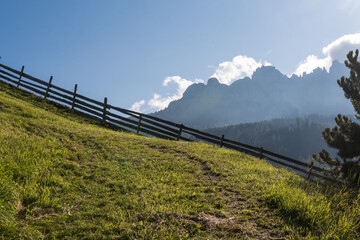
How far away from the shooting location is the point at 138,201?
541 cm

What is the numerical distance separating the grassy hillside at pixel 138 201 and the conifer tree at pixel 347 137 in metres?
5.13

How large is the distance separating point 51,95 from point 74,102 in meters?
2.76

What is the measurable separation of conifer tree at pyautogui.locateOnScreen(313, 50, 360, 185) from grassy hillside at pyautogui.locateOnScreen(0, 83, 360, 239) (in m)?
5.13

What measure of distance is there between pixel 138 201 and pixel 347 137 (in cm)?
1133

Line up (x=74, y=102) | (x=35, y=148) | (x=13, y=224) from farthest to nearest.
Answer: (x=74, y=102) → (x=35, y=148) → (x=13, y=224)

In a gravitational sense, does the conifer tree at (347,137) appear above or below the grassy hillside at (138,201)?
above

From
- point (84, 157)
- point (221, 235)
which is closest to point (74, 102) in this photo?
point (84, 157)

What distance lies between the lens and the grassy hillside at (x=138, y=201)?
13.7 ft

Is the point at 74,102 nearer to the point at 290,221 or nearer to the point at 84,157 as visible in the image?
the point at 84,157

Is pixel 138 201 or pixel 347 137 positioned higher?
pixel 347 137

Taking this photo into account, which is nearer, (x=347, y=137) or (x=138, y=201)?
(x=138, y=201)

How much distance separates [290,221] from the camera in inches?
188

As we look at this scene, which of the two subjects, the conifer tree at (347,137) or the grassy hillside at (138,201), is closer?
the grassy hillside at (138,201)

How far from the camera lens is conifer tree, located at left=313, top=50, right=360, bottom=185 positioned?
10477 millimetres
